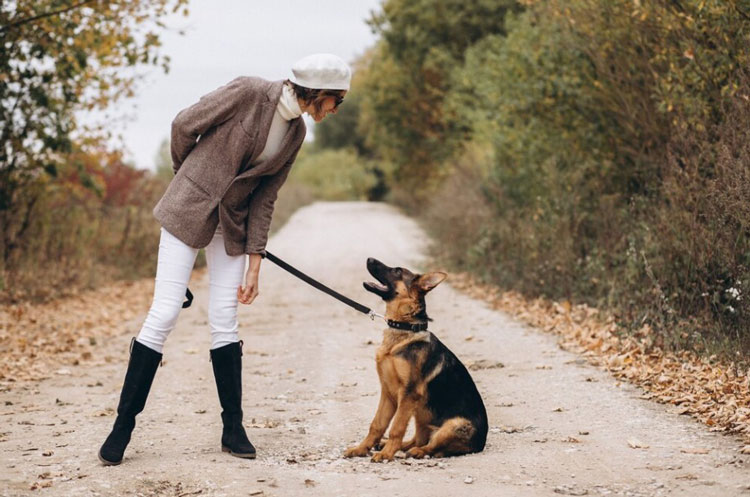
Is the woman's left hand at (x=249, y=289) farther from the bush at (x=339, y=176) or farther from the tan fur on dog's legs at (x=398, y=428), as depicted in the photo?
the bush at (x=339, y=176)

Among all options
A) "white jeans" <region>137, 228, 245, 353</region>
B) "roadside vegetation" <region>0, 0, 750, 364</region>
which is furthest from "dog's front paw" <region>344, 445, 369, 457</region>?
"roadside vegetation" <region>0, 0, 750, 364</region>

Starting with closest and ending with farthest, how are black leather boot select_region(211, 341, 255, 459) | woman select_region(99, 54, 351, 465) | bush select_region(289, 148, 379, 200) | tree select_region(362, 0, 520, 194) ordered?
woman select_region(99, 54, 351, 465) → black leather boot select_region(211, 341, 255, 459) → tree select_region(362, 0, 520, 194) → bush select_region(289, 148, 379, 200)

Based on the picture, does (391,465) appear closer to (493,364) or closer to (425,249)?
(493,364)

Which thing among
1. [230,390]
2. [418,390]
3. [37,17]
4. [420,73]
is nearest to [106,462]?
[230,390]

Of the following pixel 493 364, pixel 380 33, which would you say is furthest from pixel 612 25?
pixel 380 33

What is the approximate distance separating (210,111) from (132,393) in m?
1.64

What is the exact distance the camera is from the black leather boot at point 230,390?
5441mm

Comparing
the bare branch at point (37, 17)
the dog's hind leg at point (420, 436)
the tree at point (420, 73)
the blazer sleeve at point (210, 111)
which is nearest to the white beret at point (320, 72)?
the blazer sleeve at point (210, 111)

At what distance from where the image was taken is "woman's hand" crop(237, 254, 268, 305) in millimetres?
5398

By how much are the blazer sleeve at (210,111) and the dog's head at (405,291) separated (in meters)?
1.29

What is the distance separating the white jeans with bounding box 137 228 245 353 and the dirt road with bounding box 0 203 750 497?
72cm

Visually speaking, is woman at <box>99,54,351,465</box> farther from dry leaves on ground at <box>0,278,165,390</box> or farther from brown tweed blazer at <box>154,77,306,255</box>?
dry leaves on ground at <box>0,278,165,390</box>

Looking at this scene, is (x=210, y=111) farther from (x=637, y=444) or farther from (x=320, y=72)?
(x=637, y=444)

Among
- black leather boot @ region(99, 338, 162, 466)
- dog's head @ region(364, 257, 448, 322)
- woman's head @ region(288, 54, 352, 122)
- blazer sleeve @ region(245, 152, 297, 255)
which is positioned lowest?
black leather boot @ region(99, 338, 162, 466)
